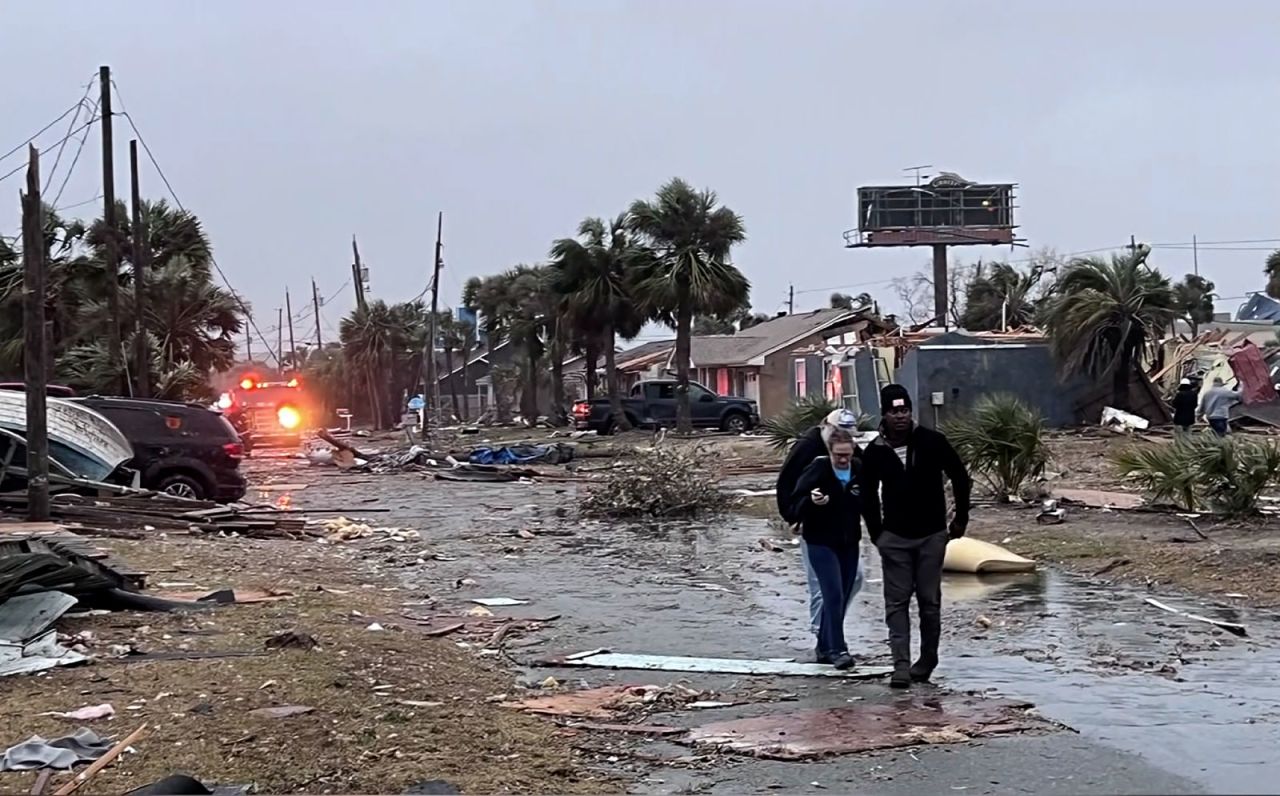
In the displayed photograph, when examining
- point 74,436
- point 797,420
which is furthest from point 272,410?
point 74,436

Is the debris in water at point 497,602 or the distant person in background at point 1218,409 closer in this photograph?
the debris in water at point 497,602

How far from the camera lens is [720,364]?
59875mm

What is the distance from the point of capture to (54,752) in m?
6.83

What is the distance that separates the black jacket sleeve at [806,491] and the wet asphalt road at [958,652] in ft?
3.71

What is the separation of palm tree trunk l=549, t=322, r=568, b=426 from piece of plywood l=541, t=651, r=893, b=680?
158 feet

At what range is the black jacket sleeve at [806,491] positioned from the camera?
9.83 meters

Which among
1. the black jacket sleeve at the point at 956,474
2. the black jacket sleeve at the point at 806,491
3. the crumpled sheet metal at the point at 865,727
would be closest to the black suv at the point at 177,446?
the black jacket sleeve at the point at 806,491

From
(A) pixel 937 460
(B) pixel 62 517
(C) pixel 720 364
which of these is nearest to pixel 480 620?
(A) pixel 937 460

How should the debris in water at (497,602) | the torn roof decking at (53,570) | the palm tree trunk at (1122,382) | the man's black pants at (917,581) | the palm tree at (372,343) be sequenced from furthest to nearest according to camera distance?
1. the palm tree at (372,343)
2. the palm tree trunk at (1122,382)
3. the debris in water at (497,602)
4. the torn roof decking at (53,570)
5. the man's black pants at (917,581)

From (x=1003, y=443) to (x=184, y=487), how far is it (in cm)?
1179

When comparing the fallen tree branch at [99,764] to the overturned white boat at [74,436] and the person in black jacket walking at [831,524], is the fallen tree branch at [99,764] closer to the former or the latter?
the person in black jacket walking at [831,524]

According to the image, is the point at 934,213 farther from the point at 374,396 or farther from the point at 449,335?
the point at 374,396

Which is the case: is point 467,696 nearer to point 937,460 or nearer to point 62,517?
point 937,460

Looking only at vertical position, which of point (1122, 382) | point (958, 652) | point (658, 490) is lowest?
point (958, 652)
